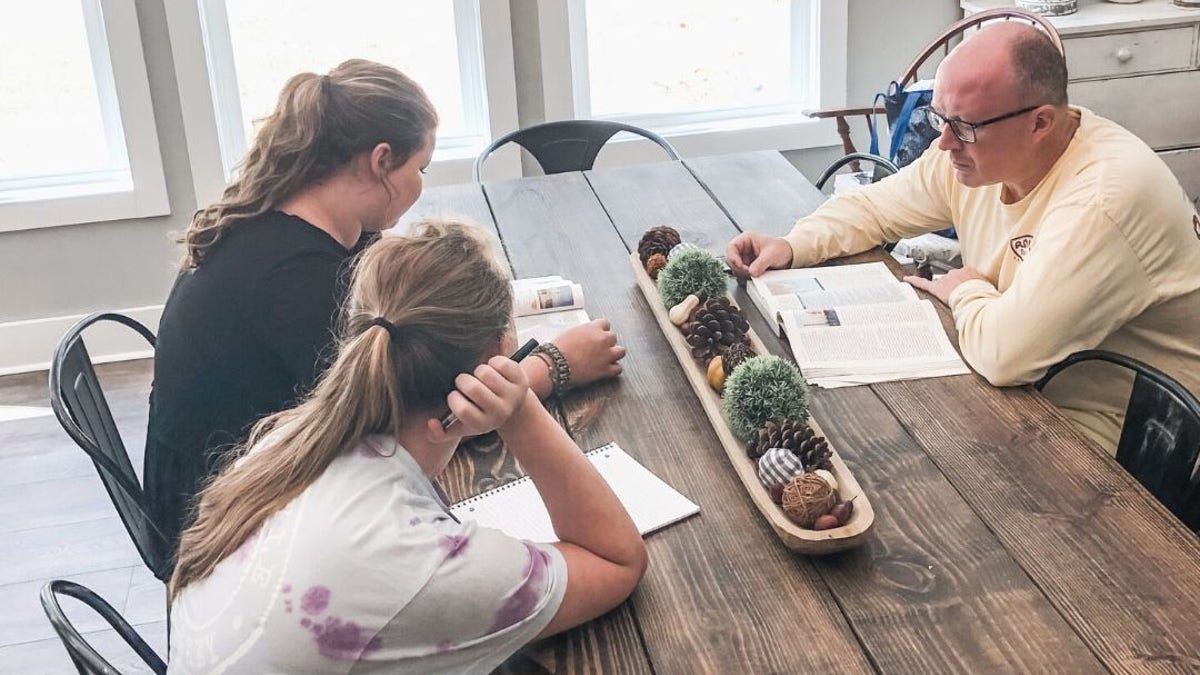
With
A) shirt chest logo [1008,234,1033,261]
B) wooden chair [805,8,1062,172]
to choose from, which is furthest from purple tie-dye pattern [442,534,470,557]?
wooden chair [805,8,1062,172]

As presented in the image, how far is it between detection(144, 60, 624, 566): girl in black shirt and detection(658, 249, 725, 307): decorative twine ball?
23 cm

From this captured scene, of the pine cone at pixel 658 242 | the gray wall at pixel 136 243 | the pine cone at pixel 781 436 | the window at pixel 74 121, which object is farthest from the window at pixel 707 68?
the pine cone at pixel 781 436

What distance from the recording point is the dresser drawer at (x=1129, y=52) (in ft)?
12.0

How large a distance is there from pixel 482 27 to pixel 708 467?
7.86 feet

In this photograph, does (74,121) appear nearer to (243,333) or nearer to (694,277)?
(243,333)

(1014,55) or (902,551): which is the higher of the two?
(1014,55)

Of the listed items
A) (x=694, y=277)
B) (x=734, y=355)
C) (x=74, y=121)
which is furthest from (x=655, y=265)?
(x=74, y=121)

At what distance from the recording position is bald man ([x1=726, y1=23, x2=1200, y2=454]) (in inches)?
74.8

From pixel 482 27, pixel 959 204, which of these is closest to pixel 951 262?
pixel 959 204

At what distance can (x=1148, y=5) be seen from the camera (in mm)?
3775

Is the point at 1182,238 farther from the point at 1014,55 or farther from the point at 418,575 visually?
the point at 418,575

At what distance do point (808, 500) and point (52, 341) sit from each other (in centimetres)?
314

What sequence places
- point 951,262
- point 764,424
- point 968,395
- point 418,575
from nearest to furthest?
1. point 418,575
2. point 764,424
3. point 968,395
4. point 951,262

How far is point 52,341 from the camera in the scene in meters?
3.90
